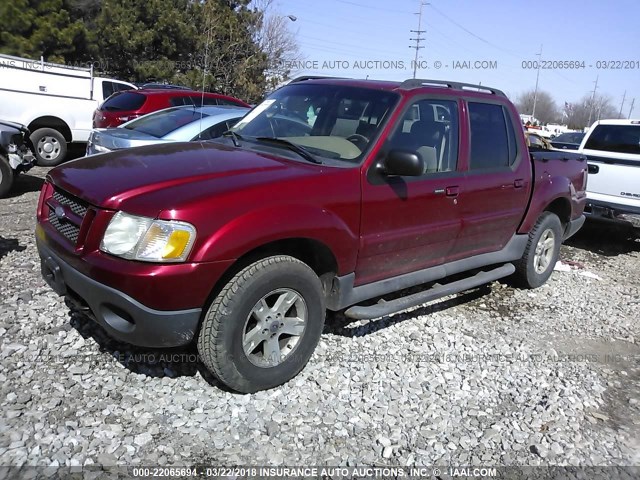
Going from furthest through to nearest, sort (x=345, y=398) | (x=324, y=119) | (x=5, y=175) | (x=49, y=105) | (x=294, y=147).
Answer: (x=49, y=105) → (x=5, y=175) → (x=324, y=119) → (x=294, y=147) → (x=345, y=398)

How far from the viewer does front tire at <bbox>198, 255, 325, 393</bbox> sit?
3.00 meters

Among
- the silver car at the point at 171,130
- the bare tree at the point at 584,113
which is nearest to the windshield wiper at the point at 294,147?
the silver car at the point at 171,130

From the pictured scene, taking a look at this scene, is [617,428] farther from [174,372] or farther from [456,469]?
[174,372]

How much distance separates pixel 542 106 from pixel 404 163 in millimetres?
99865

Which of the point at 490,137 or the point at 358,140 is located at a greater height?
the point at 490,137

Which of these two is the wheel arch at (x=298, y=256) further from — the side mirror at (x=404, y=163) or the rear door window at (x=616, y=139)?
the rear door window at (x=616, y=139)

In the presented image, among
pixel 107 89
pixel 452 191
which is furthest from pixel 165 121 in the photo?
pixel 107 89

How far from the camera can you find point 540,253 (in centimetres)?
572

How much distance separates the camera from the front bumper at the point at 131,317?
281 centimetres

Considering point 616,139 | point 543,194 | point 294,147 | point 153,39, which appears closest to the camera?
point 294,147

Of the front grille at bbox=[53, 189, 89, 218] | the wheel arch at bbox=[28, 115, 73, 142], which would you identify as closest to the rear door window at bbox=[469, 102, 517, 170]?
the front grille at bbox=[53, 189, 89, 218]

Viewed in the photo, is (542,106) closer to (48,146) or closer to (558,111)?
(558,111)

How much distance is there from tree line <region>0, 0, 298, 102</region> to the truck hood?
17.2m

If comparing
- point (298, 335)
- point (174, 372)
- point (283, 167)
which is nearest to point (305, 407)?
point (298, 335)
